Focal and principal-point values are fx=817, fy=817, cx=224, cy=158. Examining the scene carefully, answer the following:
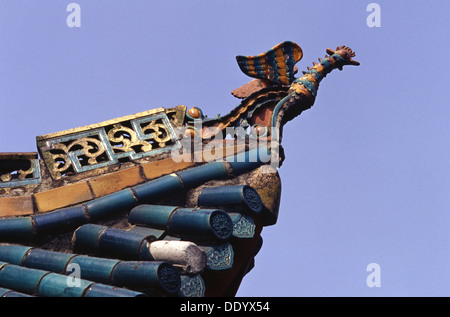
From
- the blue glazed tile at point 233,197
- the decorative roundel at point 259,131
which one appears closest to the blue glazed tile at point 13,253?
the blue glazed tile at point 233,197

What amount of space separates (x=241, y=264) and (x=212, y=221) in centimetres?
62

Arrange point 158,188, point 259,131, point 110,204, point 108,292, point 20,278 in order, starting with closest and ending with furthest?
1. point 108,292
2. point 20,278
3. point 110,204
4. point 158,188
5. point 259,131

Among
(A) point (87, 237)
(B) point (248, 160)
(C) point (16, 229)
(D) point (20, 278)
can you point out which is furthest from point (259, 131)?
(D) point (20, 278)

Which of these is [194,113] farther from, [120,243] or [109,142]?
[120,243]

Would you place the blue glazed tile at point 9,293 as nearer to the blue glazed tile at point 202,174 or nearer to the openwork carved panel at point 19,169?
the openwork carved panel at point 19,169

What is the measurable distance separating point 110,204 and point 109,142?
0.81 meters

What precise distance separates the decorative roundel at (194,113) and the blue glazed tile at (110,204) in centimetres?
121

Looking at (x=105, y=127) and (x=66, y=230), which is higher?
(x=105, y=127)

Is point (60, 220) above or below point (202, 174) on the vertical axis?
below

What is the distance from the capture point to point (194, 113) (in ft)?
24.5
